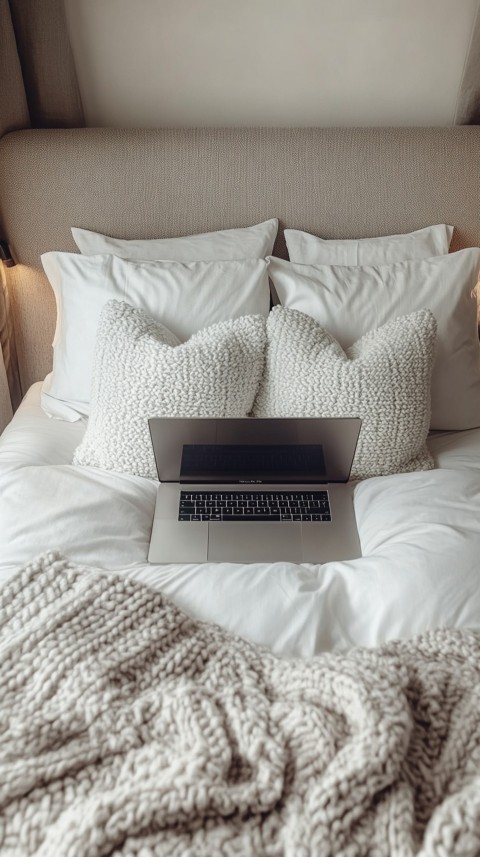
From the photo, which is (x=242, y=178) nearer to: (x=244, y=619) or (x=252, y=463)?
(x=252, y=463)

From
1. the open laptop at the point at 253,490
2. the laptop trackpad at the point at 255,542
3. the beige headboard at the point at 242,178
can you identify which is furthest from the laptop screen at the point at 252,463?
the beige headboard at the point at 242,178

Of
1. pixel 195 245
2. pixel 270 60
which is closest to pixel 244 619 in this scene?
pixel 195 245

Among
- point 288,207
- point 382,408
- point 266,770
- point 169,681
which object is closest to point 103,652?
point 169,681

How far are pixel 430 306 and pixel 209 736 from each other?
4.06 feet

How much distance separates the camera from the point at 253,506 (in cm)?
142

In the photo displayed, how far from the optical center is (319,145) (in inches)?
74.7

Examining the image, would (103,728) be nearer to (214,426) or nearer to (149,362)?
(214,426)

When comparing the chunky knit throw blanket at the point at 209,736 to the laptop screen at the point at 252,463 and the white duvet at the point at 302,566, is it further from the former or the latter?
the laptop screen at the point at 252,463

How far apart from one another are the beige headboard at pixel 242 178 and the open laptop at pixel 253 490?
2.77ft

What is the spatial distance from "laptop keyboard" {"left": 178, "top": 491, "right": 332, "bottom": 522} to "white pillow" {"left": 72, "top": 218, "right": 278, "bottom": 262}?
0.75 m

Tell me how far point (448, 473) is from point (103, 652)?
845 millimetres

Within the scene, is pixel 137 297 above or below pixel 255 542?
above

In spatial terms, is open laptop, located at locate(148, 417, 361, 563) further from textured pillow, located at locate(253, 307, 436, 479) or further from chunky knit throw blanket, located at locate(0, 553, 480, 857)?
chunky knit throw blanket, located at locate(0, 553, 480, 857)

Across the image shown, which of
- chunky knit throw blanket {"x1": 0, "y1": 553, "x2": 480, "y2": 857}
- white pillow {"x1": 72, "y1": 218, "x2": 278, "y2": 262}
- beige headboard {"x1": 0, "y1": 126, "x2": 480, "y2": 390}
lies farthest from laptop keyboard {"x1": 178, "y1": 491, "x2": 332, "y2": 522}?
beige headboard {"x1": 0, "y1": 126, "x2": 480, "y2": 390}
